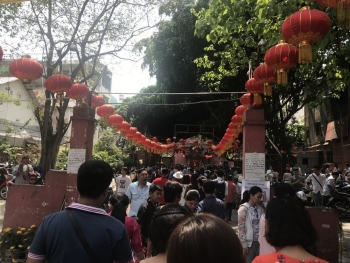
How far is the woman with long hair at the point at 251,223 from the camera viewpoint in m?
4.40

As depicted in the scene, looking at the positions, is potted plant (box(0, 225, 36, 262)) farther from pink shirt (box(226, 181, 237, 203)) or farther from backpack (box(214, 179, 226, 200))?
pink shirt (box(226, 181, 237, 203))

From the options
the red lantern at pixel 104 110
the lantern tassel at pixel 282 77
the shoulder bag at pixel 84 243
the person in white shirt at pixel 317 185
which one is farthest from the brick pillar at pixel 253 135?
the red lantern at pixel 104 110

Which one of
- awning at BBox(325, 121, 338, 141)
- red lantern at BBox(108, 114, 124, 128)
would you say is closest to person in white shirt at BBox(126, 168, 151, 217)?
red lantern at BBox(108, 114, 124, 128)

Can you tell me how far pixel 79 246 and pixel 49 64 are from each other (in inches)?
486

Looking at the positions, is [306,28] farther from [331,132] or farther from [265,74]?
[331,132]

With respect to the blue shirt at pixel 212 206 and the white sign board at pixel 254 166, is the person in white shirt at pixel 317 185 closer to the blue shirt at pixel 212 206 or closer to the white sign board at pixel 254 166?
the white sign board at pixel 254 166

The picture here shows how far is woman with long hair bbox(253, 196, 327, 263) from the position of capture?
1986mm

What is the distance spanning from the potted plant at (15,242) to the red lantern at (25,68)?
2874 millimetres

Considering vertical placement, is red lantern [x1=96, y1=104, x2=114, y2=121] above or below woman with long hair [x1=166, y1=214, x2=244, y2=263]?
above

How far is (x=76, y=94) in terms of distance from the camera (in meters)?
7.96

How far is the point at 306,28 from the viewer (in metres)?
4.39

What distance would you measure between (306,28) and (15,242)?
6.11 metres

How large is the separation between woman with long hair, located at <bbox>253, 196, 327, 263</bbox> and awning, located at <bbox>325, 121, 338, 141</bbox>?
21.0 meters

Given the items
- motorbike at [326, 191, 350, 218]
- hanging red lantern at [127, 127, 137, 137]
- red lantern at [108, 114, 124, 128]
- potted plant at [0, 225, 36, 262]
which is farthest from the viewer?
hanging red lantern at [127, 127, 137, 137]
